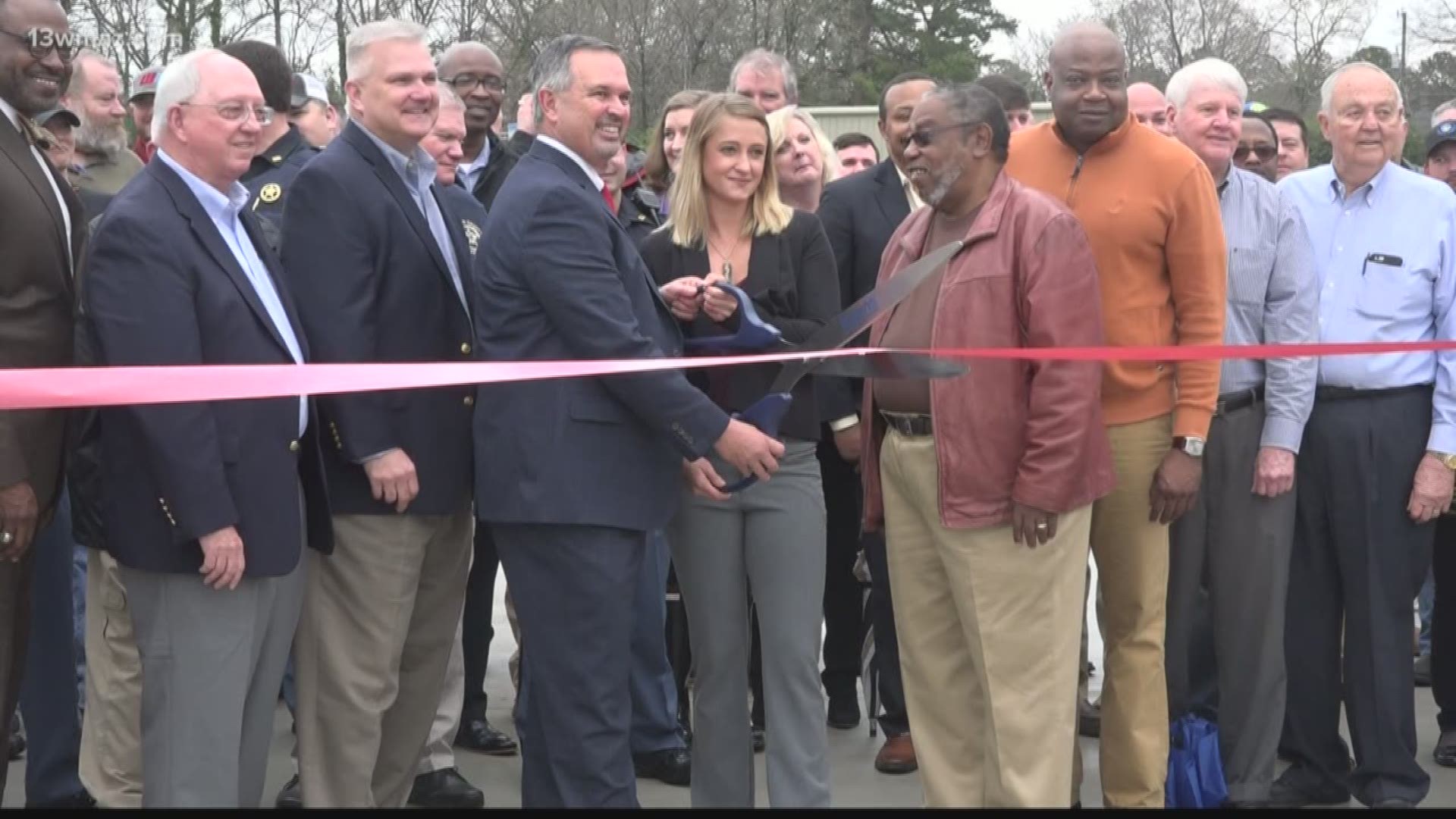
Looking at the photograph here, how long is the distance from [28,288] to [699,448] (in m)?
1.76

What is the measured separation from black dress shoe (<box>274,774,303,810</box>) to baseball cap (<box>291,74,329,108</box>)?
2876 millimetres

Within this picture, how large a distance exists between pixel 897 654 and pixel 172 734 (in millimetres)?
2958

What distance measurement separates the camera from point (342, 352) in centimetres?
470

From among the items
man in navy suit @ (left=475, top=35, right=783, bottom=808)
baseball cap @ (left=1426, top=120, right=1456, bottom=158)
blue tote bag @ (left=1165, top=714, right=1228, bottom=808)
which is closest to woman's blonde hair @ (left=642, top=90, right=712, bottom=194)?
man in navy suit @ (left=475, top=35, right=783, bottom=808)

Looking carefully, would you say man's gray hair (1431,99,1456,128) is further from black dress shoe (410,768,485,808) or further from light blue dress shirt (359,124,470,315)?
black dress shoe (410,768,485,808)

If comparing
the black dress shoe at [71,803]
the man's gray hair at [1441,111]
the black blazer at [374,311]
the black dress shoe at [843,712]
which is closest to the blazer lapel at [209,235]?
the black blazer at [374,311]

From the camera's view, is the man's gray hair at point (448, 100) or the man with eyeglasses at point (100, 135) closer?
the man's gray hair at point (448, 100)

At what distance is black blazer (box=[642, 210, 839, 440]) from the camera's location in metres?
5.19

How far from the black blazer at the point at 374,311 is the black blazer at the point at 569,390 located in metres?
0.18

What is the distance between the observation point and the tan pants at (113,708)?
5.21m

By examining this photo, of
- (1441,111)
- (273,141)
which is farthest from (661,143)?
(1441,111)

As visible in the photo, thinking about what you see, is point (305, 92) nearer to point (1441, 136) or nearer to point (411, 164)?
point (411, 164)

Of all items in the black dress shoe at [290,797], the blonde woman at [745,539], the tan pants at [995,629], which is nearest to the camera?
the tan pants at [995,629]

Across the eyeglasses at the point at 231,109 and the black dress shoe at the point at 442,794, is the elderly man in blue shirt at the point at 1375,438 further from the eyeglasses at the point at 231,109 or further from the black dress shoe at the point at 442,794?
the eyeglasses at the point at 231,109
